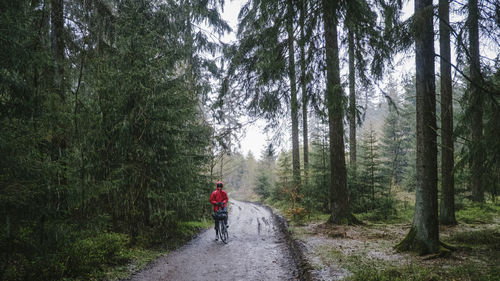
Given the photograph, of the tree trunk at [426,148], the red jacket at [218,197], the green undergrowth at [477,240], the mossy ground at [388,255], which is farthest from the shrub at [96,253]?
the green undergrowth at [477,240]

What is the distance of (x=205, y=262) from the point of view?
6.95m

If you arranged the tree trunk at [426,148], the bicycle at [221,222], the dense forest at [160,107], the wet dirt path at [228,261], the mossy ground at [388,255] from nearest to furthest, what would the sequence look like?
1. the dense forest at [160,107]
2. the mossy ground at [388,255]
3. the wet dirt path at [228,261]
4. the tree trunk at [426,148]
5. the bicycle at [221,222]

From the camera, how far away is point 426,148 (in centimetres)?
639

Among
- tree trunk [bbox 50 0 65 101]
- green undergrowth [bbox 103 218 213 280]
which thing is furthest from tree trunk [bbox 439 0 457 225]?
tree trunk [bbox 50 0 65 101]

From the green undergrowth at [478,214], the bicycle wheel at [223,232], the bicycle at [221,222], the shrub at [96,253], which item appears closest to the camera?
the shrub at [96,253]

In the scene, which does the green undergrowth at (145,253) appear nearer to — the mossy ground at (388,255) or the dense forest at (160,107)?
the dense forest at (160,107)

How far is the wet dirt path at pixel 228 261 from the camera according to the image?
233 inches

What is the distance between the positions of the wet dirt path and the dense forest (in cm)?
93

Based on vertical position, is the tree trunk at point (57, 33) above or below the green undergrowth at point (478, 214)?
above

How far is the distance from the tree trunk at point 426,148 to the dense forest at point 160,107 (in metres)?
0.03

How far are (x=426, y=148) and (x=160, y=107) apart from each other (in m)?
7.51

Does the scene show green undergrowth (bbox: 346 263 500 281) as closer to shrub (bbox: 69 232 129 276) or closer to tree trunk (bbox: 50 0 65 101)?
shrub (bbox: 69 232 129 276)

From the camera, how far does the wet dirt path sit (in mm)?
Answer: 5930

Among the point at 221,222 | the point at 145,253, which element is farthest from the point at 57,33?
the point at 221,222
